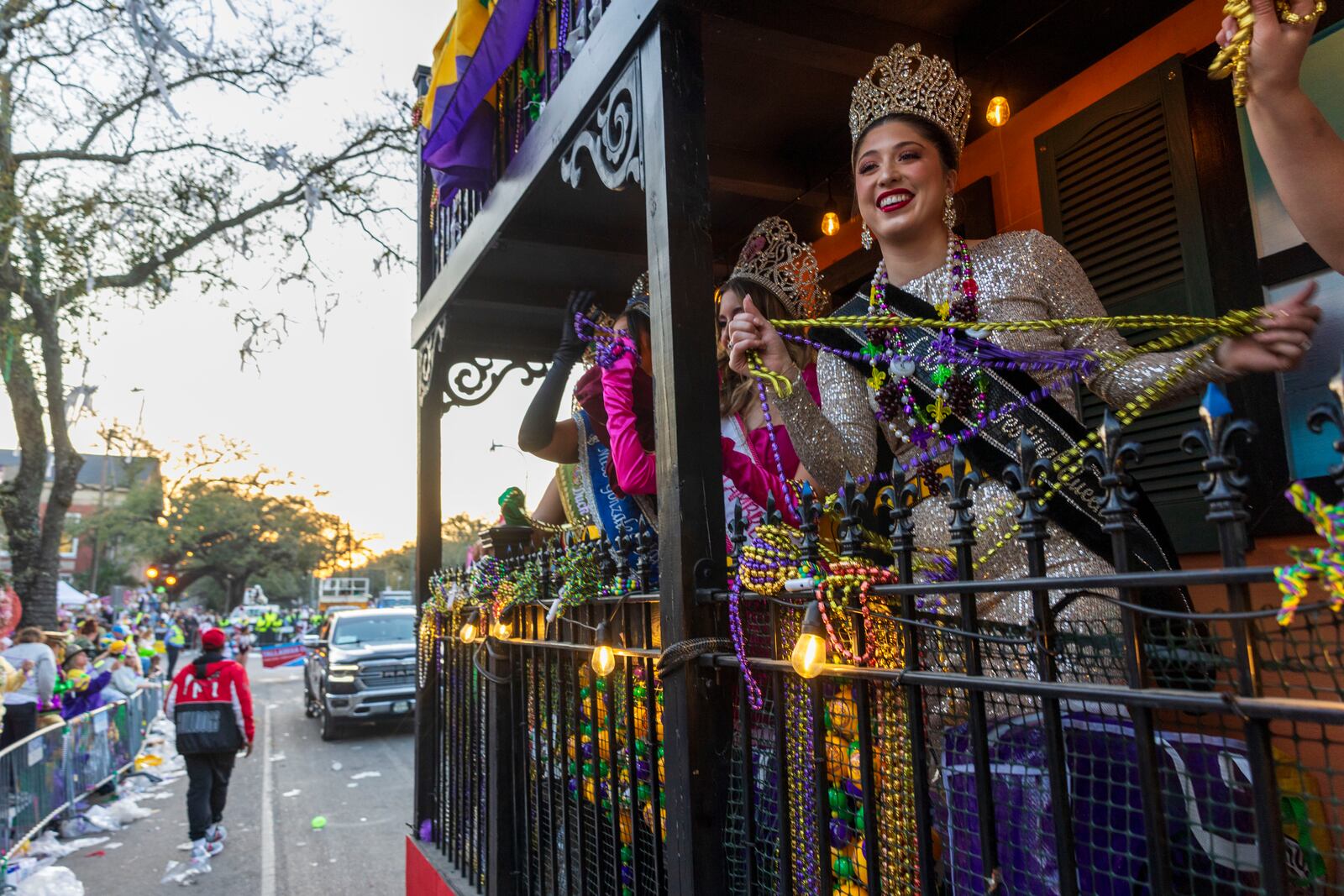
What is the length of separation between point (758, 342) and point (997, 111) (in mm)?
2067

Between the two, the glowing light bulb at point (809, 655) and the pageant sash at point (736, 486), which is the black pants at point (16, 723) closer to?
the pageant sash at point (736, 486)

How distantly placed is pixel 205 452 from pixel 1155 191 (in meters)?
51.5

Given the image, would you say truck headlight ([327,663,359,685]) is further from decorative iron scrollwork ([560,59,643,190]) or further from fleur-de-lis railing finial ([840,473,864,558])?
fleur-de-lis railing finial ([840,473,864,558])

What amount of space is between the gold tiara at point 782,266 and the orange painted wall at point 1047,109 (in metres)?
1.02

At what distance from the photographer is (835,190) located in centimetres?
438

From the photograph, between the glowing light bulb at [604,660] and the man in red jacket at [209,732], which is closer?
the glowing light bulb at [604,660]

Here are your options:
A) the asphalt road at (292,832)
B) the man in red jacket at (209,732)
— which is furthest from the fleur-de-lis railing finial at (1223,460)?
the man in red jacket at (209,732)

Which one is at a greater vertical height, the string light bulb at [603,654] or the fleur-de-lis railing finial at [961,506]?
the fleur-de-lis railing finial at [961,506]

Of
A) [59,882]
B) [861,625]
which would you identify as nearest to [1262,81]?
[861,625]

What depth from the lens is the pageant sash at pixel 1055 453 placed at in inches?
69.7

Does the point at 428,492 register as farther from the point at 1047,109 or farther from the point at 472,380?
the point at 1047,109

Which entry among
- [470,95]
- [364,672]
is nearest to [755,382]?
[470,95]

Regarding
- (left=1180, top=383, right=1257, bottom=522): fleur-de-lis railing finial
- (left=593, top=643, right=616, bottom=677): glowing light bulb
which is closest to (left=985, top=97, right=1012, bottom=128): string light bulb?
(left=593, top=643, right=616, bottom=677): glowing light bulb

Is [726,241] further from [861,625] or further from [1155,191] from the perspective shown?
[861,625]
